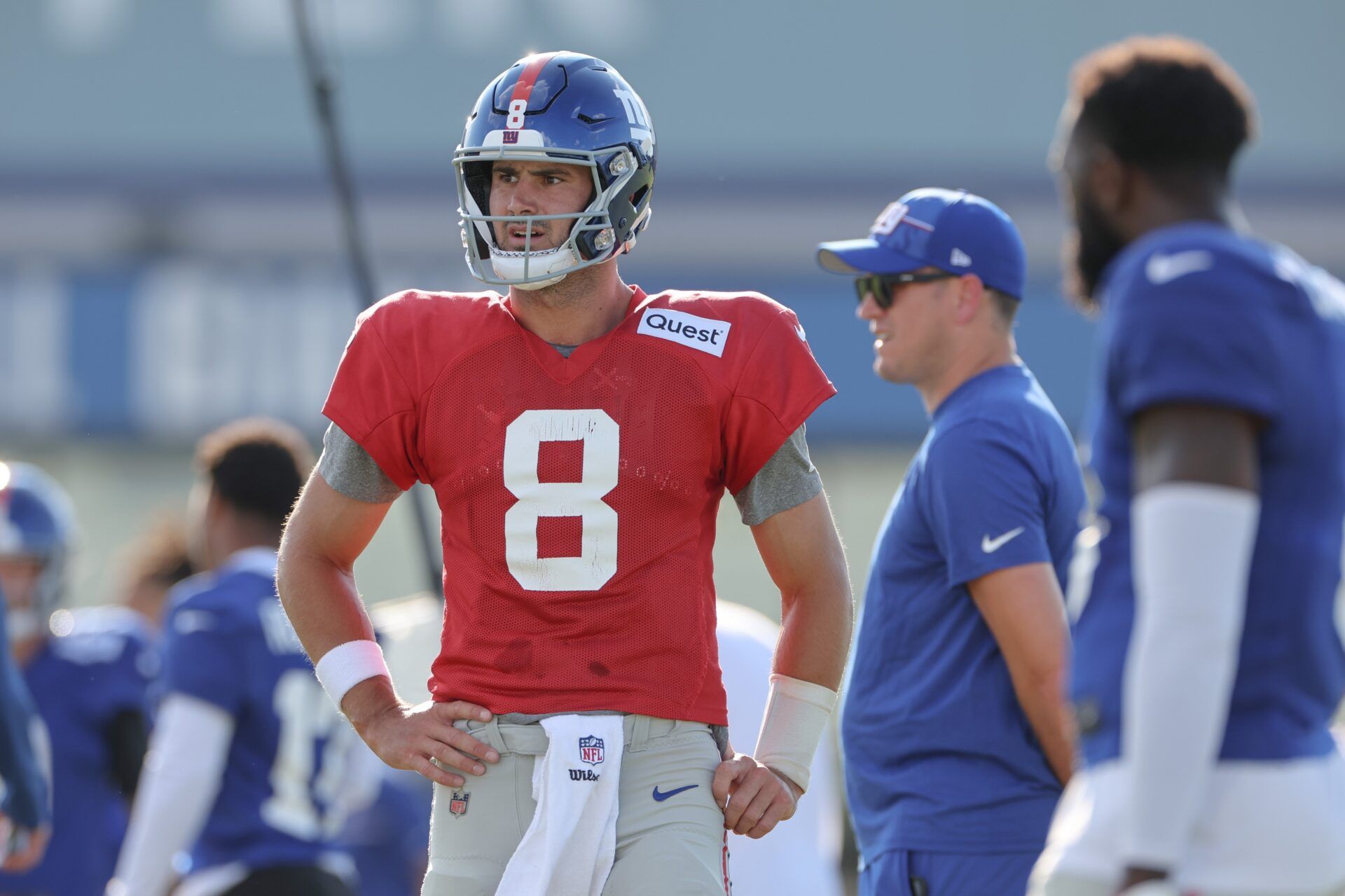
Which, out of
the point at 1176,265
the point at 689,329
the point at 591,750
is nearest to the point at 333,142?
the point at 689,329

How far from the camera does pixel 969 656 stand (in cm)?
340

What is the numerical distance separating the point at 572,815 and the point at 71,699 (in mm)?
3308

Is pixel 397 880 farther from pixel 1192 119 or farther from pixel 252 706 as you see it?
pixel 1192 119

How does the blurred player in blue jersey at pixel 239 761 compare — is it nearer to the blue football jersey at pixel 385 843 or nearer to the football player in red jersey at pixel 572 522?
the football player in red jersey at pixel 572 522

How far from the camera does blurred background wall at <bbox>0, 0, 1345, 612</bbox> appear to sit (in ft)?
55.3

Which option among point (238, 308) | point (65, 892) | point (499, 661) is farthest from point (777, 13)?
point (499, 661)

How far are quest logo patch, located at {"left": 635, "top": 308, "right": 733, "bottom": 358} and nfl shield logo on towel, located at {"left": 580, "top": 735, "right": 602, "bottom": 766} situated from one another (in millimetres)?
724

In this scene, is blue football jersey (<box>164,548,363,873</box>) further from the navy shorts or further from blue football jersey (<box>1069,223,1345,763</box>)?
blue football jersey (<box>1069,223,1345,763</box>)

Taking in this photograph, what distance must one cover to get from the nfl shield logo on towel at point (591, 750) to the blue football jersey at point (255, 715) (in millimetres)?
2195

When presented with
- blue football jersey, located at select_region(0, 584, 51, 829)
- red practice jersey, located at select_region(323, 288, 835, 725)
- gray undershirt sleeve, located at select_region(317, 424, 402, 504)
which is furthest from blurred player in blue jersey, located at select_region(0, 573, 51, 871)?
red practice jersey, located at select_region(323, 288, 835, 725)

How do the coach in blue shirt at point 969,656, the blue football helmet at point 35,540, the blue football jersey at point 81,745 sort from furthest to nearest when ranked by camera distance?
1. the blue football helmet at point 35,540
2. the blue football jersey at point 81,745
3. the coach in blue shirt at point 969,656

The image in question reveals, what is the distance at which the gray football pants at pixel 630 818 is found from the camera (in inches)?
114

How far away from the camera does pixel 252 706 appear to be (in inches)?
194

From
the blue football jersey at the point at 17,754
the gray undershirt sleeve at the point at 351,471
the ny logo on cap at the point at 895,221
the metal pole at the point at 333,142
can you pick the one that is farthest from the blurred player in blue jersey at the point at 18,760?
the ny logo on cap at the point at 895,221
